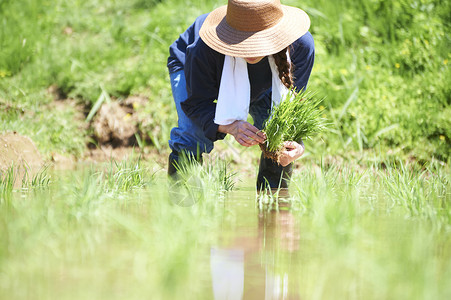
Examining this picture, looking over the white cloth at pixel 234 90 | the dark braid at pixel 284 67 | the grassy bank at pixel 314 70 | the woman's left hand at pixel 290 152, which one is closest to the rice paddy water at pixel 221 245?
the woman's left hand at pixel 290 152

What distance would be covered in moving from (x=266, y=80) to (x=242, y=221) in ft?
3.52

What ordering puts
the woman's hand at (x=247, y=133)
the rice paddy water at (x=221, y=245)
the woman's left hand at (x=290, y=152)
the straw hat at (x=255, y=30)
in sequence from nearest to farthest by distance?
the rice paddy water at (x=221, y=245)
the straw hat at (x=255, y=30)
the woman's hand at (x=247, y=133)
the woman's left hand at (x=290, y=152)

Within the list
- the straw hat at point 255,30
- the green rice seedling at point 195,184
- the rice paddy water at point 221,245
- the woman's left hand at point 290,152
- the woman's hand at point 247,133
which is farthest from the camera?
the woman's left hand at point 290,152

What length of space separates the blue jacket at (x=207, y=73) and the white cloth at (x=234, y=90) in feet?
0.30

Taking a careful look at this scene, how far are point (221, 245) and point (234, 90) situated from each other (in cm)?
122

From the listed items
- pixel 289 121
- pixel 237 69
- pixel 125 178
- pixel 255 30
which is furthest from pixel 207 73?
pixel 125 178

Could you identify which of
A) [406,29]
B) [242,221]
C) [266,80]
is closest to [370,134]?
[406,29]

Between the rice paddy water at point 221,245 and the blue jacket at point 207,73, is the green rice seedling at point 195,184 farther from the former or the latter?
the blue jacket at point 207,73

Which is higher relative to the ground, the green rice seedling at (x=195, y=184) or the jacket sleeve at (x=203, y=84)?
the jacket sleeve at (x=203, y=84)

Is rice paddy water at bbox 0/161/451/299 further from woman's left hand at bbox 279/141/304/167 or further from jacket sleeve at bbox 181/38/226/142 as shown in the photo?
jacket sleeve at bbox 181/38/226/142

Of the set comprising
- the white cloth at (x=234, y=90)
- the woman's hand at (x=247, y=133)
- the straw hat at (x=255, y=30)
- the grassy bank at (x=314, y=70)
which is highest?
the straw hat at (x=255, y=30)

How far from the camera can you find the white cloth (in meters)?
3.17

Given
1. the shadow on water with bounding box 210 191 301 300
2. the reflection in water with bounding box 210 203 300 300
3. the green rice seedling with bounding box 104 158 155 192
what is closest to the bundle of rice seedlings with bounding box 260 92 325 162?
the shadow on water with bounding box 210 191 301 300

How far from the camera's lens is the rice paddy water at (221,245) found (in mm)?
1749
